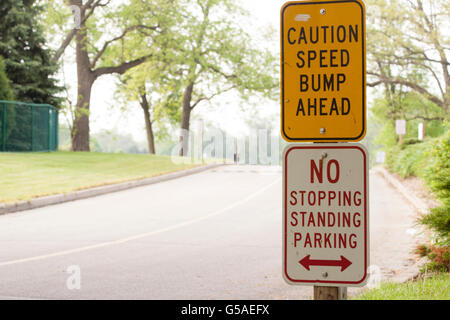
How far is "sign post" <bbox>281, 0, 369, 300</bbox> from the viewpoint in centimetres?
302

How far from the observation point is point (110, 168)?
2148 cm

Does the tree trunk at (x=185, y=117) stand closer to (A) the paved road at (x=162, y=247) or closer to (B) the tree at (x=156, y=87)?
(B) the tree at (x=156, y=87)

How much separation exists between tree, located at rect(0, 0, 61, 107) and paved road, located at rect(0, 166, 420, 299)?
41.6 ft

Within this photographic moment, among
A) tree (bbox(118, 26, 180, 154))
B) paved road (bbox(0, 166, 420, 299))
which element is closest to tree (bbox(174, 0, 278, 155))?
tree (bbox(118, 26, 180, 154))

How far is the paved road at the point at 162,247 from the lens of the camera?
19.9 ft

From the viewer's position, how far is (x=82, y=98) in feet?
102

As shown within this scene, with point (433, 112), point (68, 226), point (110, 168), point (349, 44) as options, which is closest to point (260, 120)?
point (433, 112)

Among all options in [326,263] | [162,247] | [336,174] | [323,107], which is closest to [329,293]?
[326,263]

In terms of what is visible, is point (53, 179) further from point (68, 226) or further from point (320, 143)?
point (320, 143)

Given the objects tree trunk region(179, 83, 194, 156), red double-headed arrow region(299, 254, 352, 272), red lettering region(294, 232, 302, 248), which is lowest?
red double-headed arrow region(299, 254, 352, 272)

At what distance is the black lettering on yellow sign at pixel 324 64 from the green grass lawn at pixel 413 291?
2.66 meters

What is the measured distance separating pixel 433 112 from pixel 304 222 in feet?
103

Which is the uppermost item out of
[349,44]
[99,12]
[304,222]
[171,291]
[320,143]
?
[99,12]

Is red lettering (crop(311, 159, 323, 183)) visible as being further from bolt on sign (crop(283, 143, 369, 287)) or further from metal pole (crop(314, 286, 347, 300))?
metal pole (crop(314, 286, 347, 300))
